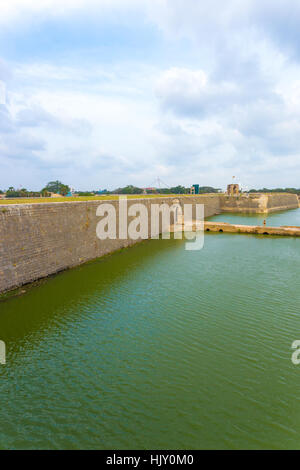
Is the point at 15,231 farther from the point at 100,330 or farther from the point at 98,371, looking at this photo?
the point at 98,371

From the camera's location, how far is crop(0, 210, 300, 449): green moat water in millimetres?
4645

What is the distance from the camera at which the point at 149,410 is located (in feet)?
16.6

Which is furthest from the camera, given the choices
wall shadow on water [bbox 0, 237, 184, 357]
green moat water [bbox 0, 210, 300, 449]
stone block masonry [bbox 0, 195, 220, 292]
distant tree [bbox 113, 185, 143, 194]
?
distant tree [bbox 113, 185, 143, 194]

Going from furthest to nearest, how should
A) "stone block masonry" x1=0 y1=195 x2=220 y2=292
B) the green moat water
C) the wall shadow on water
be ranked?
"stone block masonry" x1=0 y1=195 x2=220 y2=292 → the wall shadow on water → the green moat water

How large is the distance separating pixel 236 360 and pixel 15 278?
8625mm

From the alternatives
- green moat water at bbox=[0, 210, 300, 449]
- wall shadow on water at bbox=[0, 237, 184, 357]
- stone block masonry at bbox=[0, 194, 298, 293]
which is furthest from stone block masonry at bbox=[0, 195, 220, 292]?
green moat water at bbox=[0, 210, 300, 449]

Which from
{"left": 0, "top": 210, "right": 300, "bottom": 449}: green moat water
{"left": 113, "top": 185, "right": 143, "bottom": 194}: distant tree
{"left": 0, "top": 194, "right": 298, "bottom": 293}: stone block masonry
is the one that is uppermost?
{"left": 113, "top": 185, "right": 143, "bottom": 194}: distant tree

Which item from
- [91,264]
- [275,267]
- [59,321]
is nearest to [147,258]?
[91,264]

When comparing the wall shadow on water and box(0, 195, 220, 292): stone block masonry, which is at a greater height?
box(0, 195, 220, 292): stone block masonry

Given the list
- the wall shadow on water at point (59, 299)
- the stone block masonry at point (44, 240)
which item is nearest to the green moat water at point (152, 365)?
the wall shadow on water at point (59, 299)

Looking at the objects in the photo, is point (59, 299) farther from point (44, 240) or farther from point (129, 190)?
point (129, 190)

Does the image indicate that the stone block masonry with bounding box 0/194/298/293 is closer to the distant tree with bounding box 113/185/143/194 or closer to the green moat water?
the green moat water

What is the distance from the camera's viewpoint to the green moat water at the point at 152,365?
464 cm

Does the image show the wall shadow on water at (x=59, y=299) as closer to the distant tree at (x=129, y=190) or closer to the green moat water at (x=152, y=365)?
the green moat water at (x=152, y=365)
